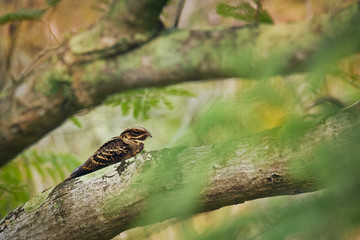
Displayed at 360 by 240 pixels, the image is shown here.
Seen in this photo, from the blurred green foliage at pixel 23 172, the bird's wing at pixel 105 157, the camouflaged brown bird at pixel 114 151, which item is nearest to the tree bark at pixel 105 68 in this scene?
the blurred green foliage at pixel 23 172

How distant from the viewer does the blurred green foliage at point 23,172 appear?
4.15 meters

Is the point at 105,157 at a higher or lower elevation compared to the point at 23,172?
higher

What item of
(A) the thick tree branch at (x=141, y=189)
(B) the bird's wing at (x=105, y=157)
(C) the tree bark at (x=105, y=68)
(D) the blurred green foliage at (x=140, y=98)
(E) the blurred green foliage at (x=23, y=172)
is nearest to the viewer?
(A) the thick tree branch at (x=141, y=189)

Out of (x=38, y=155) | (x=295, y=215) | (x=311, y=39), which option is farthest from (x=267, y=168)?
(x=38, y=155)

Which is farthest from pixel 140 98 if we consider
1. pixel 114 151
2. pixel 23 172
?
pixel 23 172

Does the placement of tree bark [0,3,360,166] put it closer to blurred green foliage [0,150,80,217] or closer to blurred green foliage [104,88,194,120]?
blurred green foliage [104,88,194,120]

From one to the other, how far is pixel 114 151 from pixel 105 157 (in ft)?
0.26

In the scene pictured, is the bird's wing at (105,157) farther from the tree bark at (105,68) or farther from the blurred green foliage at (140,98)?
the tree bark at (105,68)

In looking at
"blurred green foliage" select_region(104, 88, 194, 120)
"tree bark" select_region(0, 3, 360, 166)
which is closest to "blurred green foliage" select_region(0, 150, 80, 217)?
"tree bark" select_region(0, 3, 360, 166)

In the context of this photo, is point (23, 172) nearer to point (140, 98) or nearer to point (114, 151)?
point (140, 98)

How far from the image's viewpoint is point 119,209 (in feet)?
6.77

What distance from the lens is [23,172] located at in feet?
15.8

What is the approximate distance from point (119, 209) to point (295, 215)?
1.48 meters

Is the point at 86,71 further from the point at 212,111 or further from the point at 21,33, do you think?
the point at 21,33
